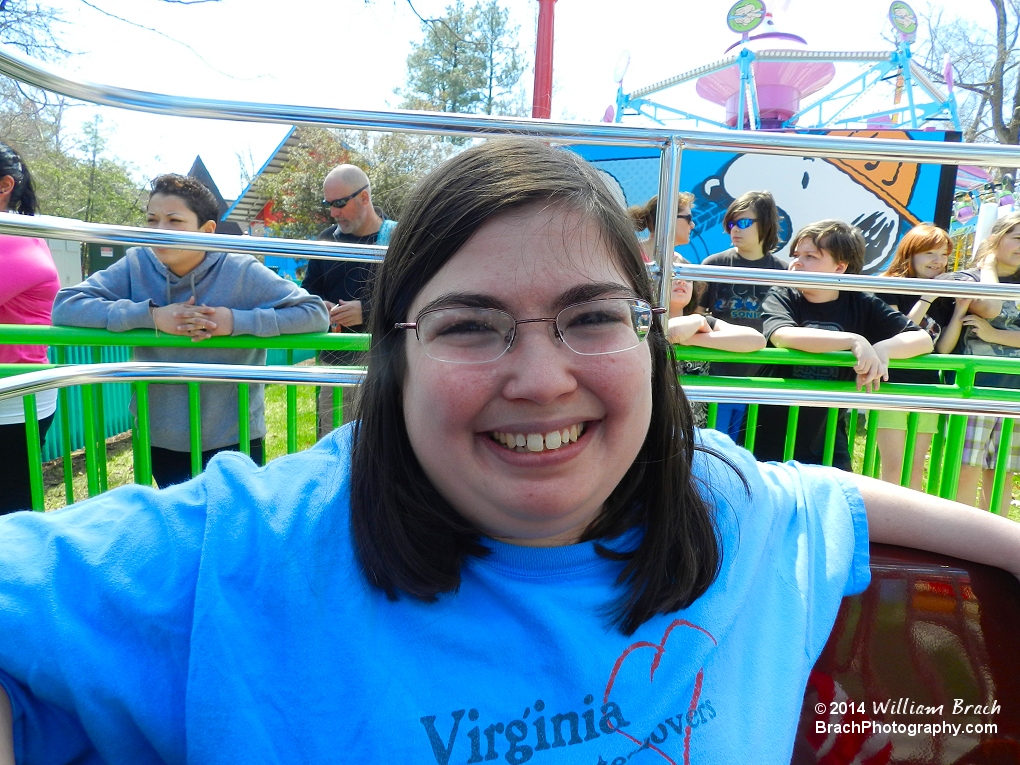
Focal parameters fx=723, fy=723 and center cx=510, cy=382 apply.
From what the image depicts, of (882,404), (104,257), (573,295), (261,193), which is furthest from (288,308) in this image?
(261,193)

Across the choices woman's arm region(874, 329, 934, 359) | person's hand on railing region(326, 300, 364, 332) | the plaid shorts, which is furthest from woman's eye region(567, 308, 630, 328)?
the plaid shorts

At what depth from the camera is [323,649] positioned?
101 centimetres

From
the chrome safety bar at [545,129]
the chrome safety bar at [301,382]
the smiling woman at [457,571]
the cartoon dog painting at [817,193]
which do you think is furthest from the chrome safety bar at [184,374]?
the cartoon dog painting at [817,193]

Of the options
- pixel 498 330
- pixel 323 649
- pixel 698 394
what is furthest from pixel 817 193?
pixel 323 649

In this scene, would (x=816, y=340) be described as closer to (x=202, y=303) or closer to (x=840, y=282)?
(x=840, y=282)

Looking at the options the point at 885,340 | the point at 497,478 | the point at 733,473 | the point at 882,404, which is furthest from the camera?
the point at 885,340

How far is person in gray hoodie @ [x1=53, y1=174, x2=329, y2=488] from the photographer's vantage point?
2568mm

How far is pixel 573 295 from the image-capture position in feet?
3.64

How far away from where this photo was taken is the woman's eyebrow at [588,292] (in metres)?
1.11

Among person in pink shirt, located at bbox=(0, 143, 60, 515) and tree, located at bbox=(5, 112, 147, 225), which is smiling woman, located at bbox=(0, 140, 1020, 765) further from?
tree, located at bbox=(5, 112, 147, 225)

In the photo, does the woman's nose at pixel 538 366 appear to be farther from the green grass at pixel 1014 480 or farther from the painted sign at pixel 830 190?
the painted sign at pixel 830 190

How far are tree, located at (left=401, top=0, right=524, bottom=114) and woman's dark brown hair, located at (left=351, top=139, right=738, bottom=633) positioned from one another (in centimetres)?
578

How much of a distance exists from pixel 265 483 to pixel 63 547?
0.97ft

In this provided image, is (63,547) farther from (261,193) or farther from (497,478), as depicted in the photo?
(261,193)
